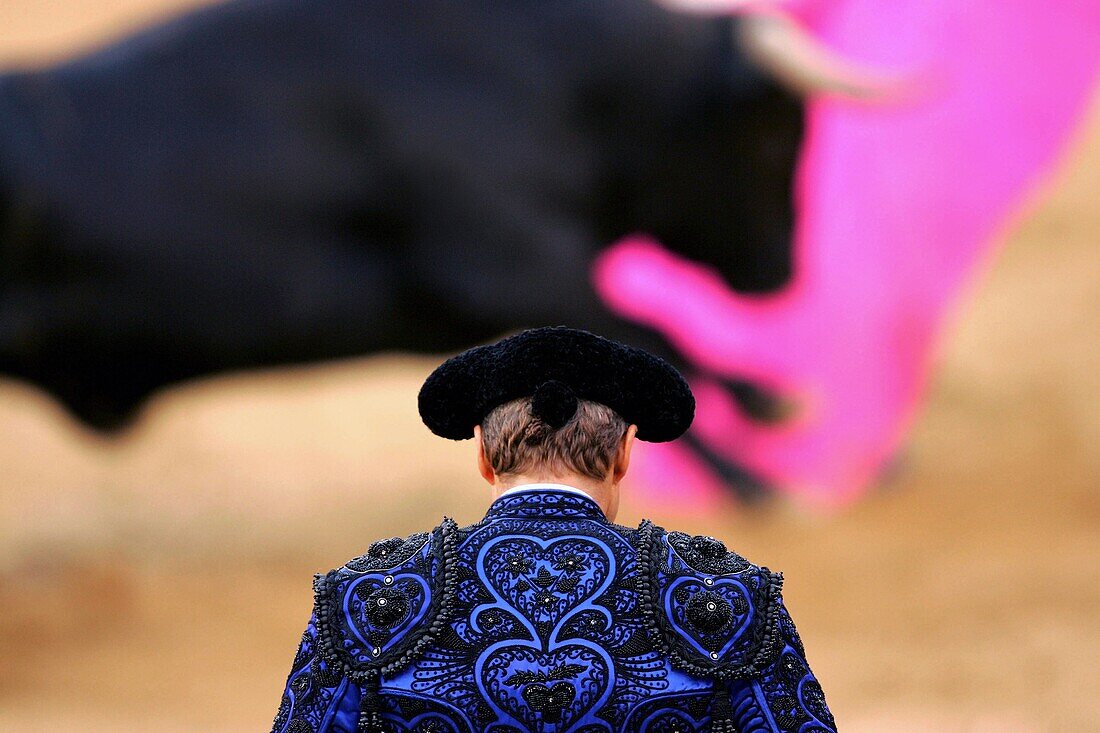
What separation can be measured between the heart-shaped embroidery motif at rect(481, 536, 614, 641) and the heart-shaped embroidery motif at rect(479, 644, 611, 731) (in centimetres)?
2

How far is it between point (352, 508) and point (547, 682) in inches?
135

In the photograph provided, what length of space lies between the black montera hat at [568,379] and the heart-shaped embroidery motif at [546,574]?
10 centimetres

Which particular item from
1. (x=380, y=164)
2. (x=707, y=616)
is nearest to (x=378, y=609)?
(x=707, y=616)

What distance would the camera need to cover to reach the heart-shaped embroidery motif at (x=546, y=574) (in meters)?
1.10

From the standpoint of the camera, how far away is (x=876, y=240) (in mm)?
4375

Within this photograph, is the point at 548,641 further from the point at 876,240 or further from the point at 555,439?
the point at 876,240

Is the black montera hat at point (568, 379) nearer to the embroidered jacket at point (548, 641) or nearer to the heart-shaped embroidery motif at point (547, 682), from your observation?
the embroidered jacket at point (548, 641)

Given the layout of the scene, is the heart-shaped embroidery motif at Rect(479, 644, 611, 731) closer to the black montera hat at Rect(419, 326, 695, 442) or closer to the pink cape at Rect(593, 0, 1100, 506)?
the black montera hat at Rect(419, 326, 695, 442)

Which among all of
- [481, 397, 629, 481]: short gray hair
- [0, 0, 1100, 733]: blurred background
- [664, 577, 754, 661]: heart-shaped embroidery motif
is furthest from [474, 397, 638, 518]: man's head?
[0, 0, 1100, 733]: blurred background

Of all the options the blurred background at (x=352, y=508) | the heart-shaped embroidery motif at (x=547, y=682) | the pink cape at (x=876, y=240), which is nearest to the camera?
the heart-shaped embroidery motif at (x=547, y=682)

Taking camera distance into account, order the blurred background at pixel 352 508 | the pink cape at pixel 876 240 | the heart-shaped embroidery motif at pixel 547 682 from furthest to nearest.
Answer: the pink cape at pixel 876 240 → the blurred background at pixel 352 508 → the heart-shaped embroidery motif at pixel 547 682

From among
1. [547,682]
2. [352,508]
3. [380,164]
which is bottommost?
[547,682]

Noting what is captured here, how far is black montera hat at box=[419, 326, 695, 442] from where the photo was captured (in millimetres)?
1137

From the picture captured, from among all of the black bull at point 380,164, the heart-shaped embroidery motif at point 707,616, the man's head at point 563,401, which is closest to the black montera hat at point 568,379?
the man's head at point 563,401
